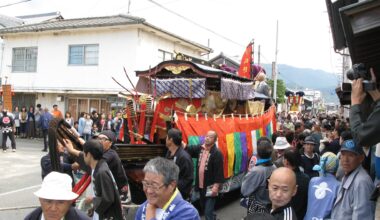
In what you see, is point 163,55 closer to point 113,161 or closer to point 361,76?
point 113,161

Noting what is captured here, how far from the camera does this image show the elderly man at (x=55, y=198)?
3048 mm

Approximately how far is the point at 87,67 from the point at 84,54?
2.53 feet

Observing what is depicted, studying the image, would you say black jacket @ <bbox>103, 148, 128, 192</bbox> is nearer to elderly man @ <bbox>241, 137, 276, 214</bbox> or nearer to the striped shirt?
elderly man @ <bbox>241, 137, 276, 214</bbox>

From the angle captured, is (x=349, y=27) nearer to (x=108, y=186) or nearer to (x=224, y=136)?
(x=108, y=186)

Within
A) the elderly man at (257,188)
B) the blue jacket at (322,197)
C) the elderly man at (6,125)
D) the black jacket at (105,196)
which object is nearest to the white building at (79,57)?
the elderly man at (6,125)

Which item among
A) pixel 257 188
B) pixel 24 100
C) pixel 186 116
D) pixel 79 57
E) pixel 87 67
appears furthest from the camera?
pixel 24 100

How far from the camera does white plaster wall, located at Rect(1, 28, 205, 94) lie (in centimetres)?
2036

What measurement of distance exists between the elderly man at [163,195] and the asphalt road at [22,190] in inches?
169

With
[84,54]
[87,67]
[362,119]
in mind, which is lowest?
[362,119]

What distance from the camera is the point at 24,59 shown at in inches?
928

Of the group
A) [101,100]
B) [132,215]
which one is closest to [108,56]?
[101,100]

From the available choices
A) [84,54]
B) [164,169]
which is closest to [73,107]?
[84,54]

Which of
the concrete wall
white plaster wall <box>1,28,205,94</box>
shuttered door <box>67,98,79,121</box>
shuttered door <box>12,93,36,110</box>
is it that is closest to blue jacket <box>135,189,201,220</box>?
white plaster wall <box>1,28,205,94</box>

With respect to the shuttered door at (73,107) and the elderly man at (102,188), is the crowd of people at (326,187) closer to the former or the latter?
the elderly man at (102,188)
